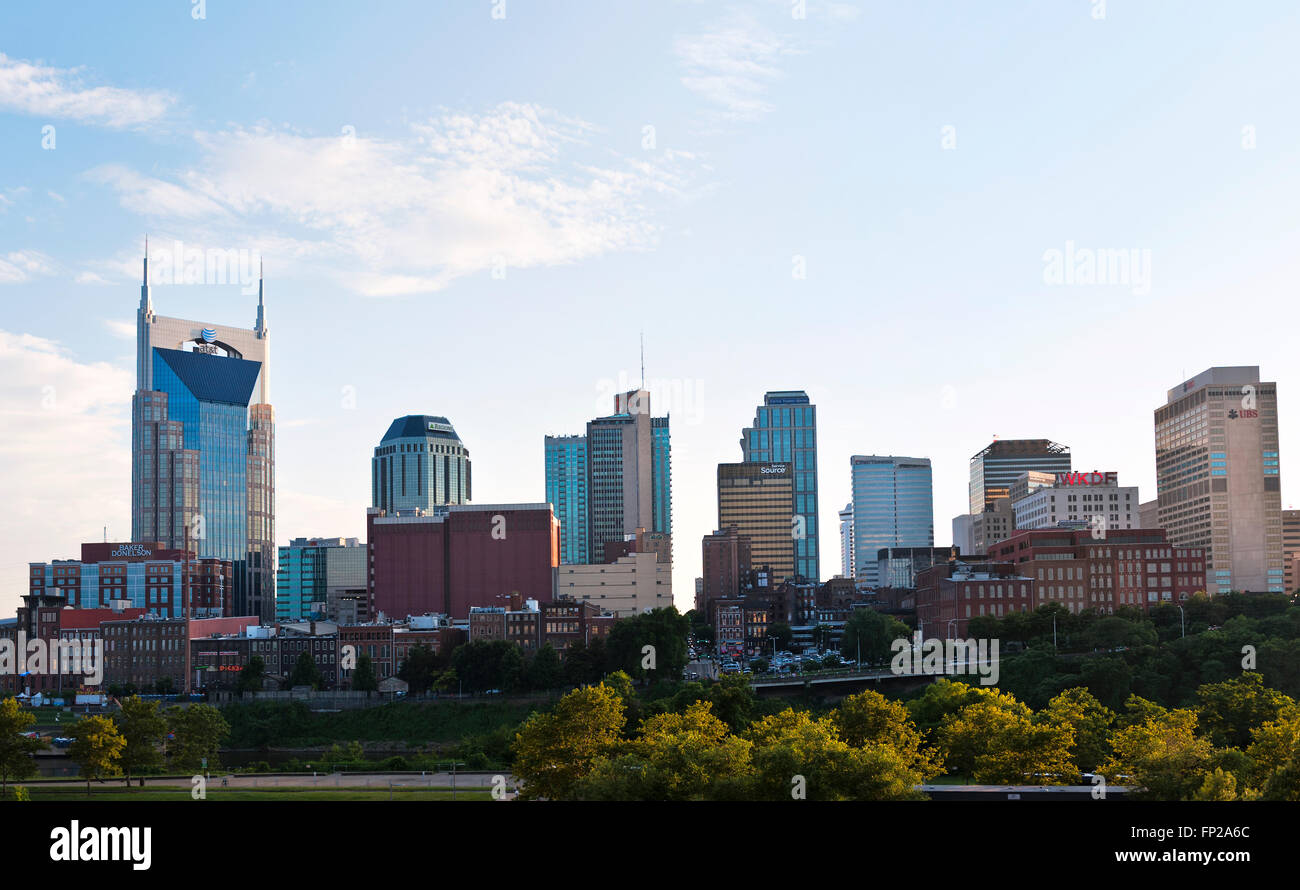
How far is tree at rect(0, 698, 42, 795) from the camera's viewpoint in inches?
2534

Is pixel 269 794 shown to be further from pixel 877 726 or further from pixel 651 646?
pixel 651 646

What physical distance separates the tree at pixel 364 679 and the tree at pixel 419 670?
10.4ft

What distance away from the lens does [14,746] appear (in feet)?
213

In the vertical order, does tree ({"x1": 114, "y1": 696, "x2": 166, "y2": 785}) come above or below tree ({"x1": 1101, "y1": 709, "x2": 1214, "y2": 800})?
below

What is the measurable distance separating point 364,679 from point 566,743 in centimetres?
7690

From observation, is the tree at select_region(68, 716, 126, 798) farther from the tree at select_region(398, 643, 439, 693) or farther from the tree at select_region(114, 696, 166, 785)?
the tree at select_region(398, 643, 439, 693)

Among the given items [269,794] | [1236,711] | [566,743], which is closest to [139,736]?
[269,794]

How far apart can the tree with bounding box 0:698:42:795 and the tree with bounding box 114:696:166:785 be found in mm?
4554

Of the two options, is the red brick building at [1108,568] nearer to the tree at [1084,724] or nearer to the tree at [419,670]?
the tree at [419,670]

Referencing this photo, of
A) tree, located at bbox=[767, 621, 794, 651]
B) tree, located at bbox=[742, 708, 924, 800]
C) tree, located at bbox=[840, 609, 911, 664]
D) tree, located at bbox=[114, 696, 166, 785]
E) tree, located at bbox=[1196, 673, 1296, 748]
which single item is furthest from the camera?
tree, located at bbox=[767, 621, 794, 651]

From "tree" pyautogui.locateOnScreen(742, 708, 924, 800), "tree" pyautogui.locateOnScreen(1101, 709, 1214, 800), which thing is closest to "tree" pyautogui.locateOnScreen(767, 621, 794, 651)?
"tree" pyautogui.locateOnScreen(1101, 709, 1214, 800)

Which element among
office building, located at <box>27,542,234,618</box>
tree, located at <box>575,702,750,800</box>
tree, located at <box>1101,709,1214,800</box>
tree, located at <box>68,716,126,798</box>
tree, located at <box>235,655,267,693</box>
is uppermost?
office building, located at <box>27,542,234,618</box>
